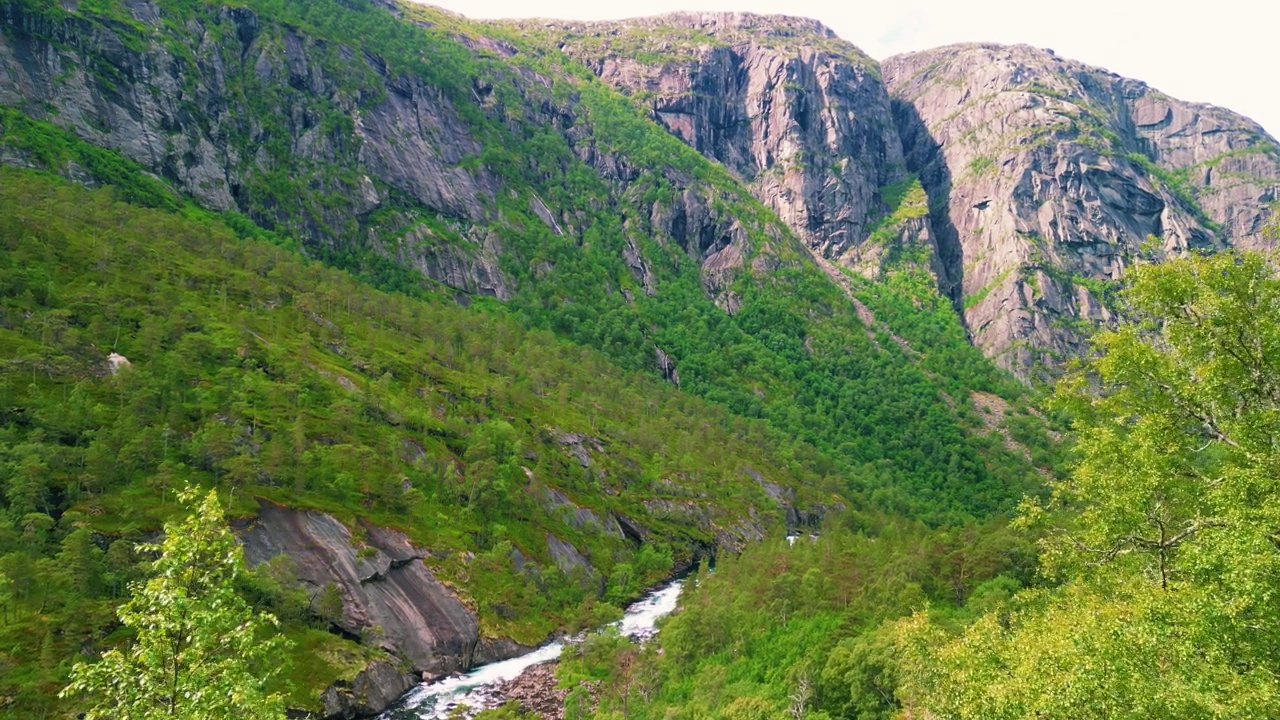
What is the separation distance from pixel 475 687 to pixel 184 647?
63.3m

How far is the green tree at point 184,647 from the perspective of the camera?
695 inches

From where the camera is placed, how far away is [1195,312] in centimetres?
3250

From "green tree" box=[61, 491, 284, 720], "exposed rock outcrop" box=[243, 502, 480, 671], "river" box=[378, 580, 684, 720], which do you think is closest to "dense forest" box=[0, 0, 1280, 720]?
"green tree" box=[61, 491, 284, 720]

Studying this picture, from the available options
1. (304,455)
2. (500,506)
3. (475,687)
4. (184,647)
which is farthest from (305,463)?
(184,647)

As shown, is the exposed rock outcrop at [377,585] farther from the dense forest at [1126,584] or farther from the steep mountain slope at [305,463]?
the dense forest at [1126,584]

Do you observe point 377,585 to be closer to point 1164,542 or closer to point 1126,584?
point 1126,584

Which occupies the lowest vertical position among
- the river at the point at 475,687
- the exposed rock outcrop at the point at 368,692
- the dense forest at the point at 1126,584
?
the river at the point at 475,687

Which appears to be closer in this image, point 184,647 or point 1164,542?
point 184,647

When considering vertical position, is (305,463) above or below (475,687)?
above

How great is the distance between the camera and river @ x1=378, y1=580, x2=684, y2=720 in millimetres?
68188

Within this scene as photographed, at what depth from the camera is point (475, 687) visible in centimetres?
7469

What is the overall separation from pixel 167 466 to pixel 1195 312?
320 ft

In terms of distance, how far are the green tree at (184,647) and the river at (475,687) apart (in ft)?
182

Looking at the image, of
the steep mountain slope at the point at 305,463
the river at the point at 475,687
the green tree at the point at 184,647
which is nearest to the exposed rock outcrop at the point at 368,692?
the steep mountain slope at the point at 305,463
